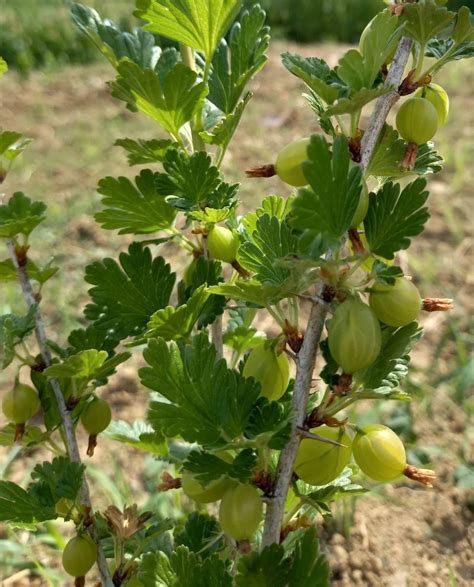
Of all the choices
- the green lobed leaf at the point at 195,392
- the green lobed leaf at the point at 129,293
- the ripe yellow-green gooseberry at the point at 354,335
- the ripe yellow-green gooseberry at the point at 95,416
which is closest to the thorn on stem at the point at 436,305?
the ripe yellow-green gooseberry at the point at 354,335

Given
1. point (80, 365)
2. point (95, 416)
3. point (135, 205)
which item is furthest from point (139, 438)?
point (135, 205)

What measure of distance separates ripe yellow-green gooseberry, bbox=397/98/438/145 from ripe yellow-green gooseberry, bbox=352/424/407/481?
31 cm

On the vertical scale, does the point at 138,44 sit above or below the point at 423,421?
above

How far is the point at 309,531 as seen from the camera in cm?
77

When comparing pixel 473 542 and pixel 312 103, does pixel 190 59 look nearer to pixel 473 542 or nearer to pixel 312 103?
pixel 312 103

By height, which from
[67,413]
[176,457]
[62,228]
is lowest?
[62,228]

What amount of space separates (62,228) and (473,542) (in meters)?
2.01

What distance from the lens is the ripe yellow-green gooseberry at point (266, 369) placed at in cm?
77

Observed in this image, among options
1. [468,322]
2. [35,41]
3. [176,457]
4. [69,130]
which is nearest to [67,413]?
[176,457]

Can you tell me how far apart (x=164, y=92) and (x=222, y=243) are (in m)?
0.18

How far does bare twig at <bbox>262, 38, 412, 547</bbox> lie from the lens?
733 millimetres

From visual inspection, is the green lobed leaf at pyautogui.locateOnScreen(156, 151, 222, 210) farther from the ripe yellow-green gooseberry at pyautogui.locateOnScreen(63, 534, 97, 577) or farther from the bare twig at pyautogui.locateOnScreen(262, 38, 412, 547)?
the ripe yellow-green gooseberry at pyautogui.locateOnScreen(63, 534, 97, 577)

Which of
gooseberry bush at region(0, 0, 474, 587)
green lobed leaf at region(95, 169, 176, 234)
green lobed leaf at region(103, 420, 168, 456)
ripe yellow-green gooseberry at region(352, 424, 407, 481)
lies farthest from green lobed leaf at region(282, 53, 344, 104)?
green lobed leaf at region(103, 420, 168, 456)

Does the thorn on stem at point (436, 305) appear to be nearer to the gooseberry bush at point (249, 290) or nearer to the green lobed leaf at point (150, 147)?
the gooseberry bush at point (249, 290)
